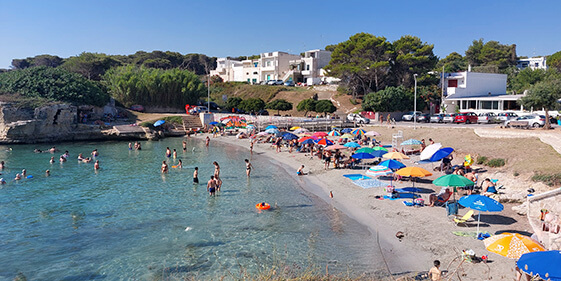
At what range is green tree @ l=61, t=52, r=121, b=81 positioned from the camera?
75.1 m

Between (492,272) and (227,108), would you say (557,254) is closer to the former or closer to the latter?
(492,272)

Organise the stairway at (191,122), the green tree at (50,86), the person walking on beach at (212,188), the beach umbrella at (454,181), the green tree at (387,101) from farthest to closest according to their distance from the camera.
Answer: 1. the stairway at (191,122)
2. the green tree at (387,101)
3. the green tree at (50,86)
4. the person walking on beach at (212,188)
5. the beach umbrella at (454,181)

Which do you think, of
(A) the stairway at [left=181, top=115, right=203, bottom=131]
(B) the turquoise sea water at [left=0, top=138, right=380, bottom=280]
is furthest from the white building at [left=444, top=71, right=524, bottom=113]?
(B) the turquoise sea water at [left=0, top=138, right=380, bottom=280]

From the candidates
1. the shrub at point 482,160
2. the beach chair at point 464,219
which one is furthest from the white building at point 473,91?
the beach chair at point 464,219

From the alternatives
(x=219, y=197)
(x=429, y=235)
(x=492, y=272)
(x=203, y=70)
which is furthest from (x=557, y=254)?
(x=203, y=70)

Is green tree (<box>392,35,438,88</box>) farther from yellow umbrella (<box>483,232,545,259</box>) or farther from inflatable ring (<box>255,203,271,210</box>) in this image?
yellow umbrella (<box>483,232,545,259</box>)

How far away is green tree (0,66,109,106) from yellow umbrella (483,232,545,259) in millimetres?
46766

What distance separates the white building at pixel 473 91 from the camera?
49484mm

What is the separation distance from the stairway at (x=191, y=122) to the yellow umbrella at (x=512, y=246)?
42674 millimetres

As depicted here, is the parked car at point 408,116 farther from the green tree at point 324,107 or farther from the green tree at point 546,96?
the green tree at point 546,96

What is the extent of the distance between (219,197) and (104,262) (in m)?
7.48

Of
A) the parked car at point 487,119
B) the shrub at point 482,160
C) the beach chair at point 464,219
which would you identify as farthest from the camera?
the parked car at point 487,119

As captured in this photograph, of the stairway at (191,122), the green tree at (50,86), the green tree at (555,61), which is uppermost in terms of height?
A: the green tree at (555,61)

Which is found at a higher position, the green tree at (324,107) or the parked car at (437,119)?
the green tree at (324,107)
